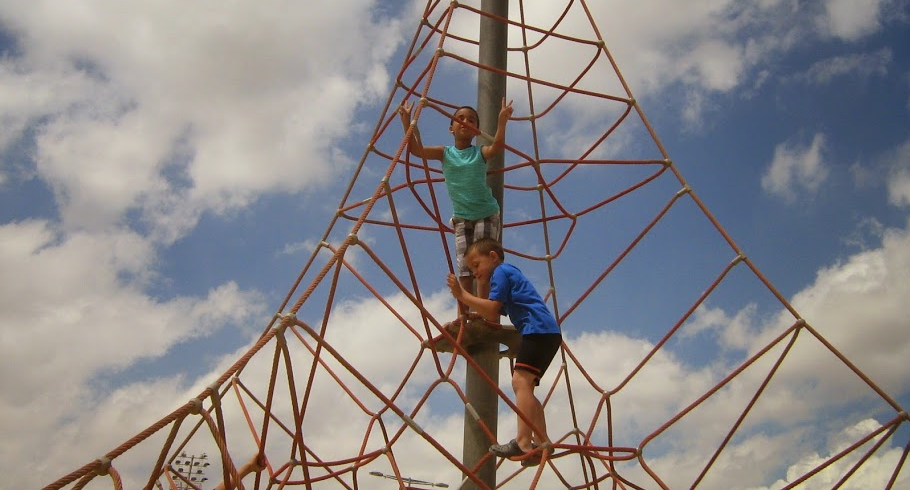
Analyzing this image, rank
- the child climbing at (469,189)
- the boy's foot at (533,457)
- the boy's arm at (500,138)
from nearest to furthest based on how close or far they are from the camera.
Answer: the boy's foot at (533,457) → the boy's arm at (500,138) → the child climbing at (469,189)

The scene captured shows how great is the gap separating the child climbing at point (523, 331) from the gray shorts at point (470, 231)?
418mm

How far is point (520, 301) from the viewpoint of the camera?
4.30m

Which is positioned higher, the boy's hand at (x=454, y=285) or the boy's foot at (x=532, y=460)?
the boy's hand at (x=454, y=285)

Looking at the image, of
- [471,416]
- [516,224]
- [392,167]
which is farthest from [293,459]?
[516,224]

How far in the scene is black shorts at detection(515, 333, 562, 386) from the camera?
412cm

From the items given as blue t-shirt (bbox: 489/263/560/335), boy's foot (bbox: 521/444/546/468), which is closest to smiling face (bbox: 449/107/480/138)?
blue t-shirt (bbox: 489/263/560/335)

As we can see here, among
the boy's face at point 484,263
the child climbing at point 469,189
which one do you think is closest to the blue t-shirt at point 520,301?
the boy's face at point 484,263

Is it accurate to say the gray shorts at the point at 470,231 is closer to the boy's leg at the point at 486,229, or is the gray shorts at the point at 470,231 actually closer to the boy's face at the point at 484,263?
the boy's leg at the point at 486,229

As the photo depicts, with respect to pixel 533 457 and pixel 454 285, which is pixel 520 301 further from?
pixel 533 457

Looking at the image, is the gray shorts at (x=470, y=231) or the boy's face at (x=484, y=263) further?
the gray shorts at (x=470, y=231)

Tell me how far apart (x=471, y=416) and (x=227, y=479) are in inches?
78.2

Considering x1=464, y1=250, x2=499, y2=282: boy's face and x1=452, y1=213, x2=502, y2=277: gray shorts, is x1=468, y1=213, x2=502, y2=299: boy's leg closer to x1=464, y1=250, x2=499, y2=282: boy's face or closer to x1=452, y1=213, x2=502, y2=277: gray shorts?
x1=452, y1=213, x2=502, y2=277: gray shorts

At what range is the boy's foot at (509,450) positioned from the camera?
13.0ft

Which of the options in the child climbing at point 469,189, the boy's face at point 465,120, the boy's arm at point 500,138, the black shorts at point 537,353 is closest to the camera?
the black shorts at point 537,353
